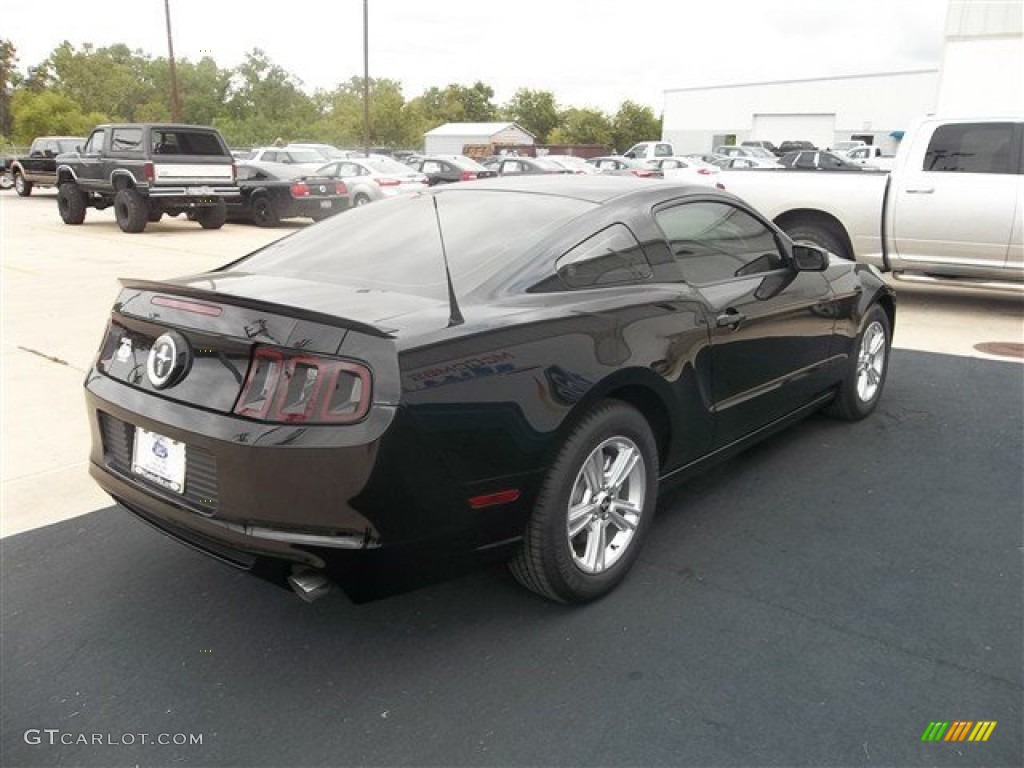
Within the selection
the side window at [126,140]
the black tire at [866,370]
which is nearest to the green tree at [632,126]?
the side window at [126,140]

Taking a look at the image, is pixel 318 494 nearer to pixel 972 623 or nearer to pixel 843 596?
pixel 843 596

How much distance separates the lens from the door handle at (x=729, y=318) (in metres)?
3.49

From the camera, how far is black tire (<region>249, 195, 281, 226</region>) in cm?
1762

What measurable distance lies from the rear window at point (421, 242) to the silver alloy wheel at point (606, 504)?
79cm

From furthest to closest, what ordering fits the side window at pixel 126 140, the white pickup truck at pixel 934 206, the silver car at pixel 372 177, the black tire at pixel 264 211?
the silver car at pixel 372 177 → the black tire at pixel 264 211 → the side window at pixel 126 140 → the white pickup truck at pixel 934 206

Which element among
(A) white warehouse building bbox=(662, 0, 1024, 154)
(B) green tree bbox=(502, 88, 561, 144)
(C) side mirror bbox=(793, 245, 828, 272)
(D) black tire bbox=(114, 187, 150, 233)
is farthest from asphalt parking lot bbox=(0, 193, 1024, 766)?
(B) green tree bbox=(502, 88, 561, 144)

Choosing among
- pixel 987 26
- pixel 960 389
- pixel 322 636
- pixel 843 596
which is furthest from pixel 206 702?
pixel 987 26

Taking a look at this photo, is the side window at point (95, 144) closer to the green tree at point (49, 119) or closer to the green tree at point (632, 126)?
the green tree at point (49, 119)

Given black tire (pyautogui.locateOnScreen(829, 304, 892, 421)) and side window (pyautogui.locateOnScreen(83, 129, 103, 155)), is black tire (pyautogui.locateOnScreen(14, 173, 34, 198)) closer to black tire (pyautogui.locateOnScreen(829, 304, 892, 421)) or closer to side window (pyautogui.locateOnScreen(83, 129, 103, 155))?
side window (pyautogui.locateOnScreen(83, 129, 103, 155))

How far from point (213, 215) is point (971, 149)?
13.6 metres

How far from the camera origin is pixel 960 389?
19.0 ft

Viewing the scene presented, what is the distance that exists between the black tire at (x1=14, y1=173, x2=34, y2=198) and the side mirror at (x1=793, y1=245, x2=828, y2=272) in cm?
2834

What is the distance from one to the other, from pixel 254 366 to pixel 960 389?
5.18 meters

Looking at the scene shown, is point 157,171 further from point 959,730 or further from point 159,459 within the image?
point 959,730
